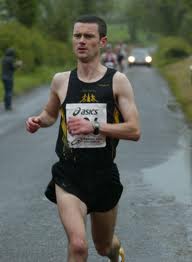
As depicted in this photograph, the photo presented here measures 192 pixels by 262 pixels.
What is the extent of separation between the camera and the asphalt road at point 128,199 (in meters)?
7.51

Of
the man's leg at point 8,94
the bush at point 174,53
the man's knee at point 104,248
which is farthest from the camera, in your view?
the bush at point 174,53

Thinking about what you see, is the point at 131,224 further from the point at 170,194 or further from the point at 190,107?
the point at 190,107

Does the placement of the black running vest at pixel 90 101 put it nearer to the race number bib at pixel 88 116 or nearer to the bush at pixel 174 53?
the race number bib at pixel 88 116

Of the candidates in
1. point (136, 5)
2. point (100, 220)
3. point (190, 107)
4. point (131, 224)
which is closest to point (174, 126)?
point (190, 107)

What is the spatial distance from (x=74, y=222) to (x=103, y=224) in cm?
48

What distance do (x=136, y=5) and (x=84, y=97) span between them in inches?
4622

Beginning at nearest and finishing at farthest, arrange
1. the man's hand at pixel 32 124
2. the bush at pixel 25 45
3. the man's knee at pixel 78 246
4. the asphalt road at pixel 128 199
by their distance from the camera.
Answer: the man's knee at pixel 78 246 < the man's hand at pixel 32 124 < the asphalt road at pixel 128 199 < the bush at pixel 25 45

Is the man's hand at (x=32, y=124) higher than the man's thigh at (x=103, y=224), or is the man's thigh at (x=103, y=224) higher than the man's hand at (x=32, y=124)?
the man's hand at (x=32, y=124)

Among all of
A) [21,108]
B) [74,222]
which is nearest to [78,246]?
[74,222]

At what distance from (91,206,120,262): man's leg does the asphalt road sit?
1.40 metres

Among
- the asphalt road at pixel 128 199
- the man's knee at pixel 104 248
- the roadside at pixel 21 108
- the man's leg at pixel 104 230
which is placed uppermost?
the man's leg at pixel 104 230

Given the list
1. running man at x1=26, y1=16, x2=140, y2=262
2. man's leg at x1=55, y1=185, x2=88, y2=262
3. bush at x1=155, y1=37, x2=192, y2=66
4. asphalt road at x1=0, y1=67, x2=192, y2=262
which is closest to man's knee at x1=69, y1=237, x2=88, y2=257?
man's leg at x1=55, y1=185, x2=88, y2=262

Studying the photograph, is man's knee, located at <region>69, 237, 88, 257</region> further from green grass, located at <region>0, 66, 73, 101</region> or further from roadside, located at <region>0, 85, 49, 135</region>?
green grass, located at <region>0, 66, 73, 101</region>

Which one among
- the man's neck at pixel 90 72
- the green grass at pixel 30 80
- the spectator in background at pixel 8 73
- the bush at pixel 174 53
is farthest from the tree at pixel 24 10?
the man's neck at pixel 90 72
